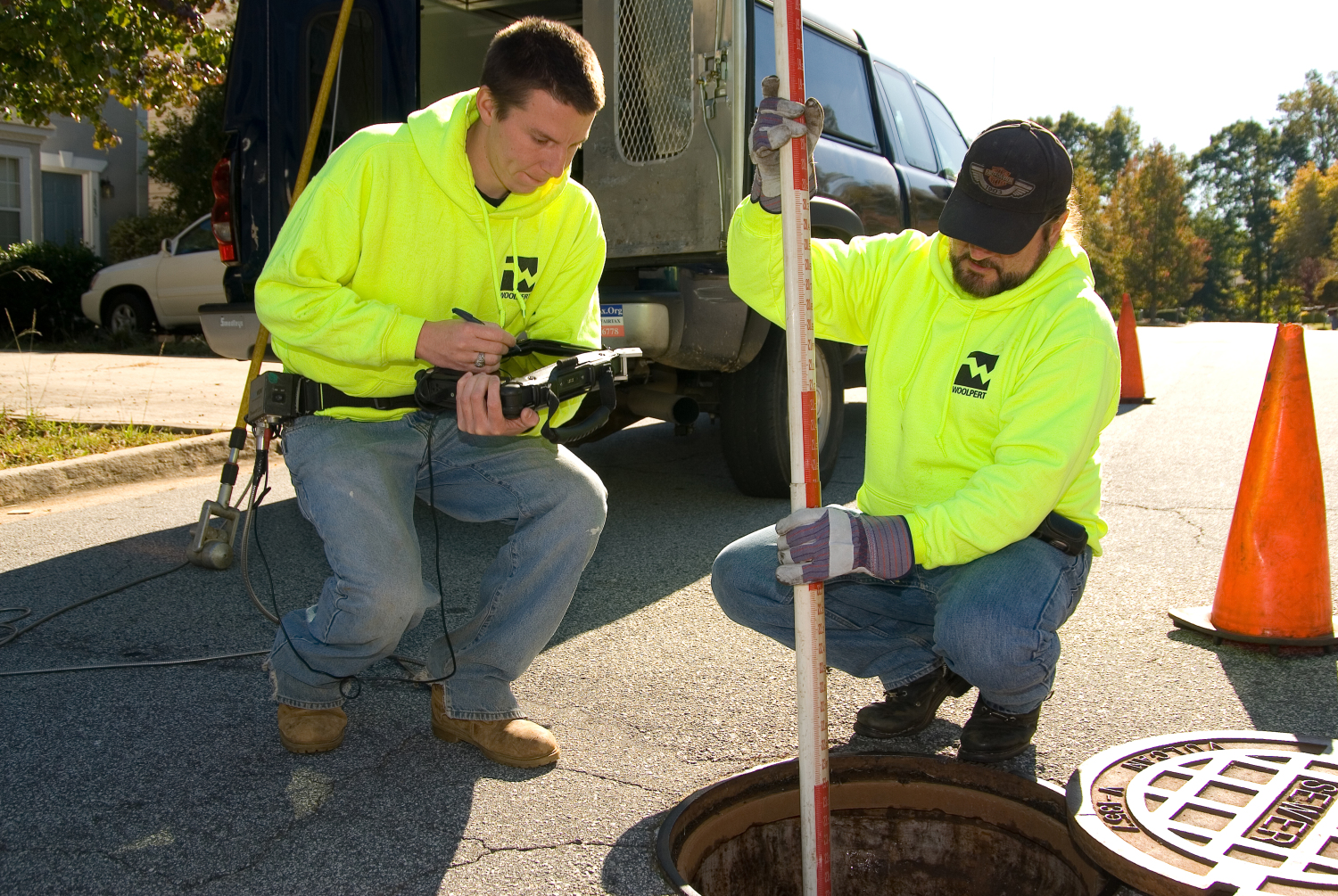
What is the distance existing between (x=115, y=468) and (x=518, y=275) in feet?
13.6

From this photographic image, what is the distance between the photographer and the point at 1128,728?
3.01 metres

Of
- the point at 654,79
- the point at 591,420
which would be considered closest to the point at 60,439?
the point at 654,79

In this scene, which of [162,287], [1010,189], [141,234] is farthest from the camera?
[141,234]

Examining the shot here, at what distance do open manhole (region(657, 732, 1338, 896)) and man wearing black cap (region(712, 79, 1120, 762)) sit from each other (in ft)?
0.71

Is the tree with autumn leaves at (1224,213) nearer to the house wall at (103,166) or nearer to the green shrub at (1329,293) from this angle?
the green shrub at (1329,293)

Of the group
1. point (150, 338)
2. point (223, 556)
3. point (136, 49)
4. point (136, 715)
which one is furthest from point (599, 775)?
point (150, 338)

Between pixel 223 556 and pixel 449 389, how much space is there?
2189 millimetres

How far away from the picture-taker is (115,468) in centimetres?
623

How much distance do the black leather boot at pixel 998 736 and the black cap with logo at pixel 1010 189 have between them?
1106 millimetres

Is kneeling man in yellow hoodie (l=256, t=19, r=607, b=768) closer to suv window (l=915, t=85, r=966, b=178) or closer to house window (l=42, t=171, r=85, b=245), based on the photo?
suv window (l=915, t=85, r=966, b=178)

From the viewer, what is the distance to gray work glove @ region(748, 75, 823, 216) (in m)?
2.31

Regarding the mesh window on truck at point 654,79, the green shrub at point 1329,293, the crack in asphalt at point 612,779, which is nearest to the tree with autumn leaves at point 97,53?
the mesh window on truck at point 654,79

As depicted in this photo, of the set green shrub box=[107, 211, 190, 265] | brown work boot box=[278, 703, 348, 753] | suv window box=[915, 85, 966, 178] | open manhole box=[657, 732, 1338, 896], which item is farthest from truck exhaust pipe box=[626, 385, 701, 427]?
green shrub box=[107, 211, 190, 265]

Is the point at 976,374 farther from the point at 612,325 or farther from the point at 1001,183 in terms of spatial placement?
the point at 612,325
